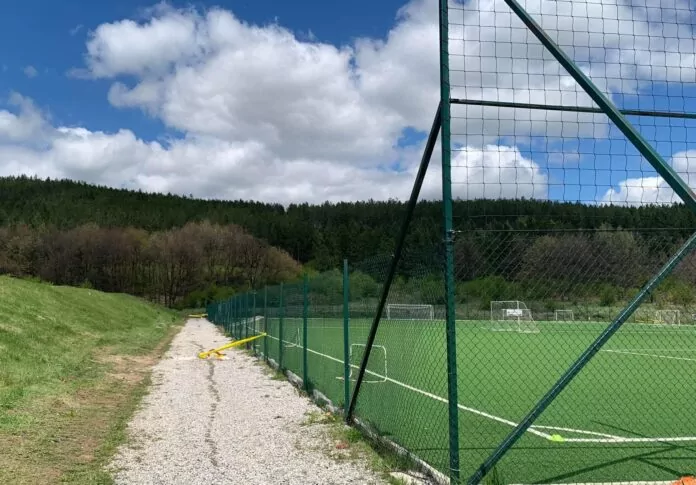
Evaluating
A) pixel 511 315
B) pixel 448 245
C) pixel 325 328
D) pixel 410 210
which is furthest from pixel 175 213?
pixel 448 245

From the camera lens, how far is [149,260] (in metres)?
109

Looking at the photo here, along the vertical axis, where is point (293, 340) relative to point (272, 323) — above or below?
below

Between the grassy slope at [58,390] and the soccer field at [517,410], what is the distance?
126 inches

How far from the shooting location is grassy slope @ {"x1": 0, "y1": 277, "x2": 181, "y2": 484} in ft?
22.2

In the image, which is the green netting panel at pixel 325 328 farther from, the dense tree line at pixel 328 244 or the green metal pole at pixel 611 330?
the green metal pole at pixel 611 330

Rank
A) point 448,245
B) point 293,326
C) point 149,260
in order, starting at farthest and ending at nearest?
point 149,260, point 293,326, point 448,245

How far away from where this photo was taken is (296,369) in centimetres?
1350

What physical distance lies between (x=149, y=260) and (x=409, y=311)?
10712cm

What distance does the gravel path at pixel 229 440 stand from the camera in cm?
632

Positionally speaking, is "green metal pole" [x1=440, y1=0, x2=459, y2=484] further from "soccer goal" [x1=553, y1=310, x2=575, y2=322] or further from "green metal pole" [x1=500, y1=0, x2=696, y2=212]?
"soccer goal" [x1=553, y1=310, x2=575, y2=322]

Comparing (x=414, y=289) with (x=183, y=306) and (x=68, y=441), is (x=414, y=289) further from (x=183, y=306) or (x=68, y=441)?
(x=183, y=306)

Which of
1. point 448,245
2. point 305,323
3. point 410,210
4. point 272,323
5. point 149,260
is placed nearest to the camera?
point 448,245

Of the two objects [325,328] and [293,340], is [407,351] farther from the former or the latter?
[293,340]

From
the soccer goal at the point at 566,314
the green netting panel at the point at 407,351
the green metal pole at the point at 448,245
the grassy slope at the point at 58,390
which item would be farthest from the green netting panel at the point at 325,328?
the green metal pole at the point at 448,245
